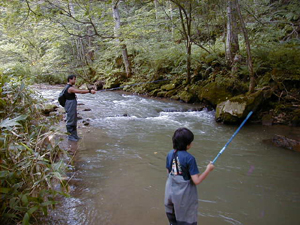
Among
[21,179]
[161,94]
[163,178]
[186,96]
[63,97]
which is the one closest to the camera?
[21,179]

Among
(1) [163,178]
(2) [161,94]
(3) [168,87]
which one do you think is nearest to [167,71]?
(3) [168,87]

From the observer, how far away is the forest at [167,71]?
282 cm

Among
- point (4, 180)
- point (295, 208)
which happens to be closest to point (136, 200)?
point (4, 180)

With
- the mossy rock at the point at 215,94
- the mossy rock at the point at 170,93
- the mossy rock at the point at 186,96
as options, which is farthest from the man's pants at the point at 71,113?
the mossy rock at the point at 170,93

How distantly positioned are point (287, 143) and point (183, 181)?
4.78 metres

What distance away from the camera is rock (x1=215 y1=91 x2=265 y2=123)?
794 cm

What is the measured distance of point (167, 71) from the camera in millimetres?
15453

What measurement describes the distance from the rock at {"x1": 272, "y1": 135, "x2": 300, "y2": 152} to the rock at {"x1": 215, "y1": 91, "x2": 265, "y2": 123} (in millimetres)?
1836

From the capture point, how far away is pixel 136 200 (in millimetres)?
3627

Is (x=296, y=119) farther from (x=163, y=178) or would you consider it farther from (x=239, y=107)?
(x=163, y=178)

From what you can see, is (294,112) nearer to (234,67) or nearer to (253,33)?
(234,67)

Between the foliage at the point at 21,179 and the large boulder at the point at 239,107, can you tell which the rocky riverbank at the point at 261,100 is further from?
the foliage at the point at 21,179

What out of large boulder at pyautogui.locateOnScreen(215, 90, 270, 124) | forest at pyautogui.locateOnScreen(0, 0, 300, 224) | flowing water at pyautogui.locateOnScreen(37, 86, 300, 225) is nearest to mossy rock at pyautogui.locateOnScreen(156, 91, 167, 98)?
forest at pyautogui.locateOnScreen(0, 0, 300, 224)

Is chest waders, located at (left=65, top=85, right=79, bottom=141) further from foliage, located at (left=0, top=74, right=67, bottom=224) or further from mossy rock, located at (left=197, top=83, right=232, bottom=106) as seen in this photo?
mossy rock, located at (left=197, top=83, right=232, bottom=106)
